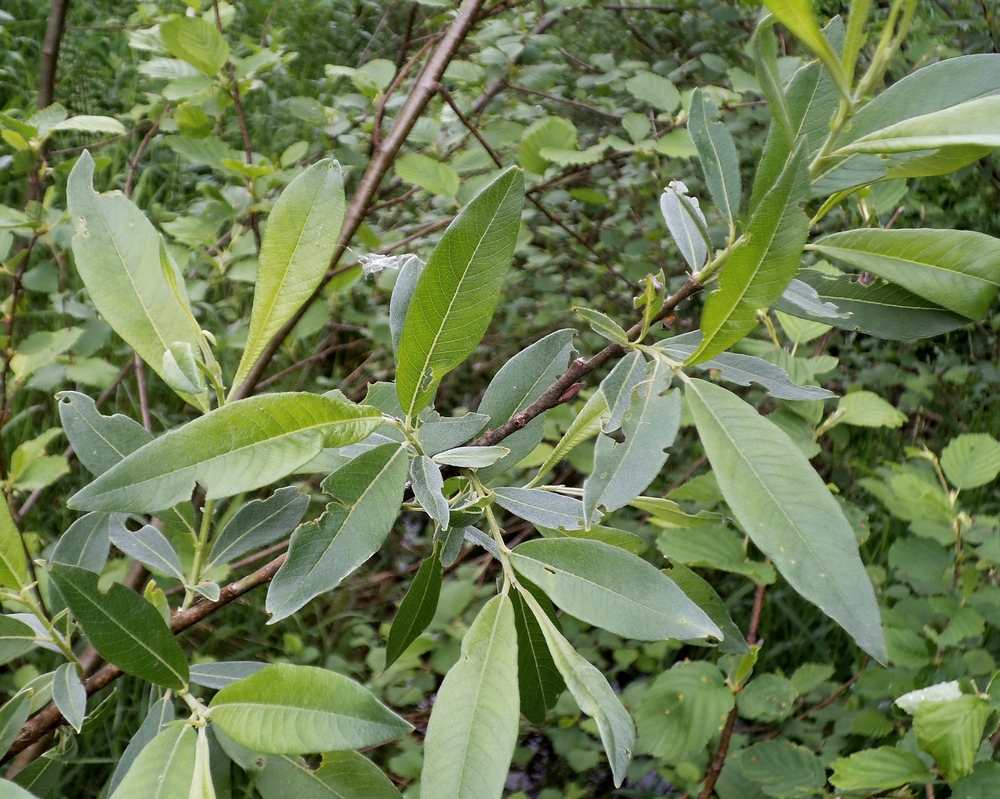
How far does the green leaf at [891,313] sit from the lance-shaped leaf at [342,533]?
0.32 metres

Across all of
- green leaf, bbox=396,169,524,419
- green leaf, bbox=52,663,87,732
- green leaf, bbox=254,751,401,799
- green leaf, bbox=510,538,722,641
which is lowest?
green leaf, bbox=254,751,401,799

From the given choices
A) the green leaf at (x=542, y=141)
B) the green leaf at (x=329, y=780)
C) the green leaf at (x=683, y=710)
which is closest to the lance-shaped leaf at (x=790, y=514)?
the green leaf at (x=329, y=780)

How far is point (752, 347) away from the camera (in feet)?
3.61

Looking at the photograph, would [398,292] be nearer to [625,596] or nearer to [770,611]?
[625,596]

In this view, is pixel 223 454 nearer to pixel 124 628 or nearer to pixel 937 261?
pixel 124 628

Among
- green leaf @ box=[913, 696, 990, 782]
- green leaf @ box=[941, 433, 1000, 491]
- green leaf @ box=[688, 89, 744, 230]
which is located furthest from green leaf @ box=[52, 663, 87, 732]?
green leaf @ box=[941, 433, 1000, 491]

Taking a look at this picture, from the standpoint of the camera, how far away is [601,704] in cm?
45

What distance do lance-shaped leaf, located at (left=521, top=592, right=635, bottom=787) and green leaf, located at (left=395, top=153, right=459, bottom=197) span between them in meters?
0.95

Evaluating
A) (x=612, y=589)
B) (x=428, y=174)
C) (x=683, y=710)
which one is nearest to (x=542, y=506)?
(x=612, y=589)

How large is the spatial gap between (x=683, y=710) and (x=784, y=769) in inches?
6.9

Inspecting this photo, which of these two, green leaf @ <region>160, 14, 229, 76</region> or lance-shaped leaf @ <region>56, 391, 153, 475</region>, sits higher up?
green leaf @ <region>160, 14, 229, 76</region>

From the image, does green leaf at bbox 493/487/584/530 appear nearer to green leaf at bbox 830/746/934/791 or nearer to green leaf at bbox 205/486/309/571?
green leaf at bbox 205/486/309/571

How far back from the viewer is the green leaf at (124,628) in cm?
52

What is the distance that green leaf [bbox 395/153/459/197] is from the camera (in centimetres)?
128
